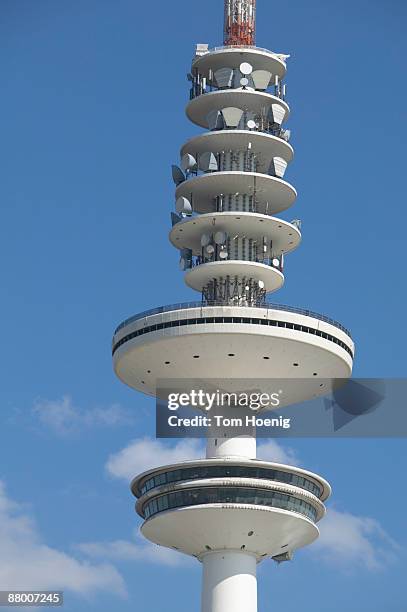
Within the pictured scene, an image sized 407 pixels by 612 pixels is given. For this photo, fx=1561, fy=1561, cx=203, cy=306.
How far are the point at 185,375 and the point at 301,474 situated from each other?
9.37 meters

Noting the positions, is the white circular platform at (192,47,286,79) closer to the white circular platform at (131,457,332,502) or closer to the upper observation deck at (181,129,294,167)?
the upper observation deck at (181,129,294,167)

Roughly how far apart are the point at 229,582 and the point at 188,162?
26.6m

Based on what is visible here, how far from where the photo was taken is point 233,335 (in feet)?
301

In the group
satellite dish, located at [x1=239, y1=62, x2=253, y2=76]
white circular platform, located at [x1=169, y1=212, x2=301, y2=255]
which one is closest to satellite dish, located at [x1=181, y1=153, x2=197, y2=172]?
white circular platform, located at [x1=169, y1=212, x2=301, y2=255]

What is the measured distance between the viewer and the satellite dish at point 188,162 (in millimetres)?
99500

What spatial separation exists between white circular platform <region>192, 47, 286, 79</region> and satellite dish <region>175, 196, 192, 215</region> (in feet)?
35.8

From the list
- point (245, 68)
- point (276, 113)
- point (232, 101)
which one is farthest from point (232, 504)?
point (245, 68)

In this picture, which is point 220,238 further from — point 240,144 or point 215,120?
point 215,120

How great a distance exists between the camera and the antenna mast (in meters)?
105

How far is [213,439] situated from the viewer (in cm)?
9631

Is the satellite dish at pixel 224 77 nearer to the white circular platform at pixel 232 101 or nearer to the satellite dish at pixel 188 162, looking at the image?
the white circular platform at pixel 232 101

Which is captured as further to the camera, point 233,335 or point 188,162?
point 188,162

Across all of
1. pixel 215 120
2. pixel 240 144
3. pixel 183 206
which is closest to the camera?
pixel 183 206

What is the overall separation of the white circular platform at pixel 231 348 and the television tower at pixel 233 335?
8cm
